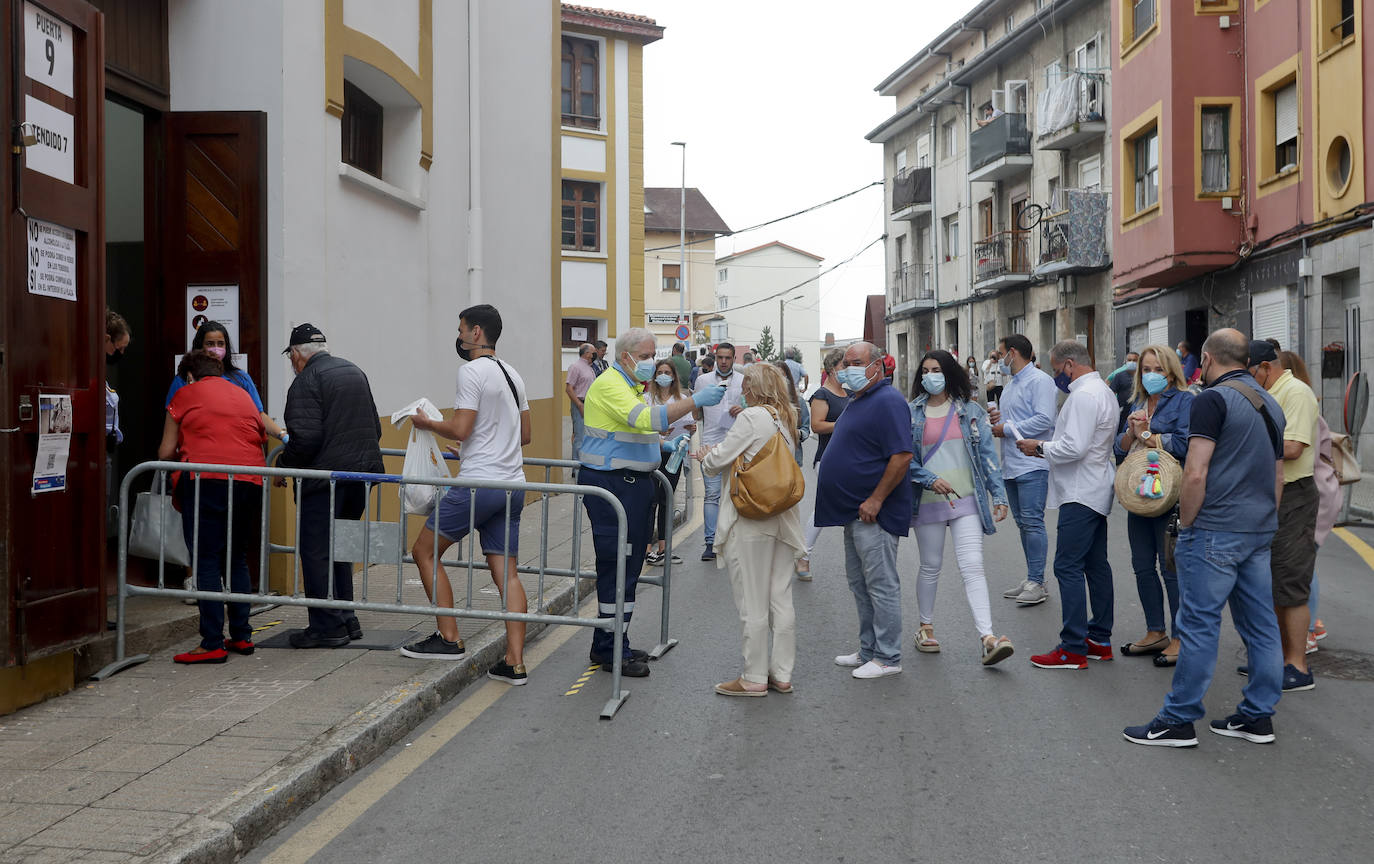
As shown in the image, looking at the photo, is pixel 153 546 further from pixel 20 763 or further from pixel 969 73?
pixel 969 73

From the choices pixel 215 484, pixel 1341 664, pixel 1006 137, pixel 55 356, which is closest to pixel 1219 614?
pixel 1341 664

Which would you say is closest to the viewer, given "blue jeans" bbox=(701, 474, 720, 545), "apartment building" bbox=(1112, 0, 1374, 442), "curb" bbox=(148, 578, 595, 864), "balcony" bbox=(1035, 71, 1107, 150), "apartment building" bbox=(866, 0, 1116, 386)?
"curb" bbox=(148, 578, 595, 864)

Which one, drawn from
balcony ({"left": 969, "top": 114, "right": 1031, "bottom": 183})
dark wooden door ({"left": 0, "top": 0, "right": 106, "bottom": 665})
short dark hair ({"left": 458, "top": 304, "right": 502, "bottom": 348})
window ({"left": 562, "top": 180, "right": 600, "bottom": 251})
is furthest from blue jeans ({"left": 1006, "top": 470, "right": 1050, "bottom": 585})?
balcony ({"left": 969, "top": 114, "right": 1031, "bottom": 183})

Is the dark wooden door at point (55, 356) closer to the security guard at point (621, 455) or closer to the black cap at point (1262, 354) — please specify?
the security guard at point (621, 455)

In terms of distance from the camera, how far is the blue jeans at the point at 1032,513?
8.52 meters

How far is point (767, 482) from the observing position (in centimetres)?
627

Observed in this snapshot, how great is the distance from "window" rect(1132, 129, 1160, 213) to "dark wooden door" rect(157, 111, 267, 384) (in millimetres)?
20418

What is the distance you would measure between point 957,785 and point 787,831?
86 cm

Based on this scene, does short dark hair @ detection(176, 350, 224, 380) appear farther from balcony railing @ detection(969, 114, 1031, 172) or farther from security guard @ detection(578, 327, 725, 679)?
balcony railing @ detection(969, 114, 1031, 172)

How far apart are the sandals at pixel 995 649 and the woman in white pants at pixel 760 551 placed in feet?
3.72

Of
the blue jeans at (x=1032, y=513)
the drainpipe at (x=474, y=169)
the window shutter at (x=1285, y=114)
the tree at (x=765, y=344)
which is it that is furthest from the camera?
the tree at (x=765, y=344)

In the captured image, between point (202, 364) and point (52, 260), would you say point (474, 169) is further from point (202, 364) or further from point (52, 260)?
point (52, 260)

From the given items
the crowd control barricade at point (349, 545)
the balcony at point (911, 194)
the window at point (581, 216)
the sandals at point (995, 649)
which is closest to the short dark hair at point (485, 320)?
the crowd control barricade at point (349, 545)

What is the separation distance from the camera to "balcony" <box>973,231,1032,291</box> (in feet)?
112
